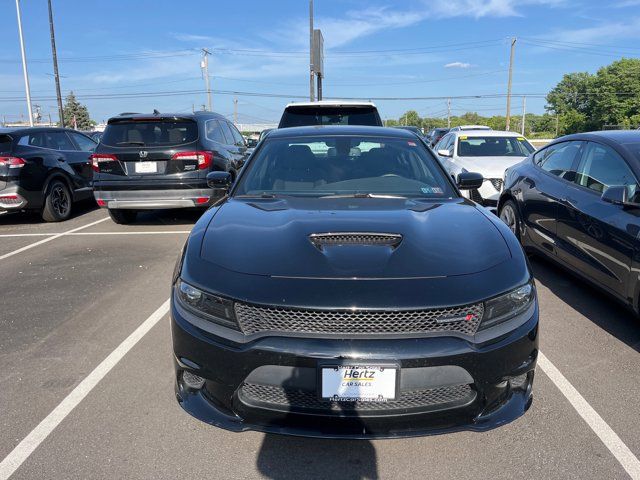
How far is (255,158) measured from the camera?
399cm

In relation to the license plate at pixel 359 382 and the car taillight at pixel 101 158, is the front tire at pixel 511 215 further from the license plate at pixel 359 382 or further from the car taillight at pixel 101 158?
the car taillight at pixel 101 158

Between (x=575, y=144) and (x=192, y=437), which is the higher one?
(x=575, y=144)

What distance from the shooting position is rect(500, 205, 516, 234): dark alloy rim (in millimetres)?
6162

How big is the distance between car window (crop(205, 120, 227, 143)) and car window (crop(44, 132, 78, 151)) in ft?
9.75

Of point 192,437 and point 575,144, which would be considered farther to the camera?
point 575,144

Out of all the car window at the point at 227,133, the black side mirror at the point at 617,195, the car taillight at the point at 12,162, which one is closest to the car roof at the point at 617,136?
the black side mirror at the point at 617,195

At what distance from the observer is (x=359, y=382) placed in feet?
7.06

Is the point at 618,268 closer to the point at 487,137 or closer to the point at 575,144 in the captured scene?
the point at 575,144

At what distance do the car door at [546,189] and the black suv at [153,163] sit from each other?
4258 millimetres

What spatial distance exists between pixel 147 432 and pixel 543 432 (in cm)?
208

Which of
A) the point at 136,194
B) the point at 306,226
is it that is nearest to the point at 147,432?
the point at 306,226

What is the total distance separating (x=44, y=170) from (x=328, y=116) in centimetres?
486

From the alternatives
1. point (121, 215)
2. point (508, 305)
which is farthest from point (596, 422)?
point (121, 215)

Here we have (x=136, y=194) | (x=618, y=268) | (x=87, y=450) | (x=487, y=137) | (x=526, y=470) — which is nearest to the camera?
A: (x=526, y=470)
